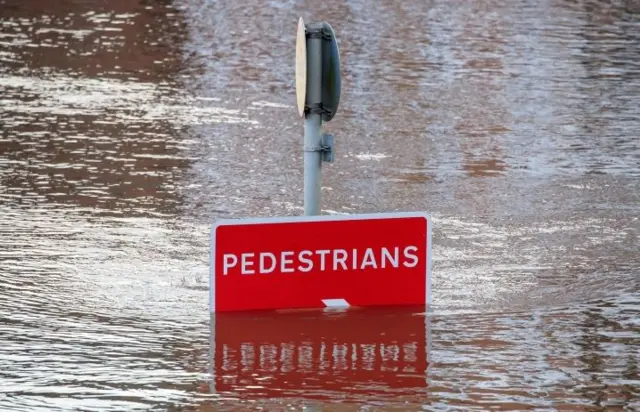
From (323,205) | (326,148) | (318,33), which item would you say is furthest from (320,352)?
(323,205)

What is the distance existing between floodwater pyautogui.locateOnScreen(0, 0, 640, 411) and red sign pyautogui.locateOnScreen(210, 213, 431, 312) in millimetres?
117

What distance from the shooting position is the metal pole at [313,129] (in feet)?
24.7

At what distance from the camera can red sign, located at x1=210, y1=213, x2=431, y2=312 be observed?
770cm

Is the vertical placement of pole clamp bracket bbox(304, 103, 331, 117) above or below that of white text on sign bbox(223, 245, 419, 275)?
above

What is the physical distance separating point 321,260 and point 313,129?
67 centimetres

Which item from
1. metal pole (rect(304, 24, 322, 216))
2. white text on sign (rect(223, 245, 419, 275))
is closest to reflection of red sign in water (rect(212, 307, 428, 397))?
white text on sign (rect(223, 245, 419, 275))

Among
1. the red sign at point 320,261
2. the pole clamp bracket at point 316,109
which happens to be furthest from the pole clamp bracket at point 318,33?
the red sign at point 320,261

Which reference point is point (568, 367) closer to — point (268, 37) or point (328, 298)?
point (328, 298)

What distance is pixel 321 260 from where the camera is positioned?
782 centimetres

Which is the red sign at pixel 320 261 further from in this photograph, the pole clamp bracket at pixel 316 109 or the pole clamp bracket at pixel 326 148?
the pole clamp bracket at pixel 316 109

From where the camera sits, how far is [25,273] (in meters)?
8.67

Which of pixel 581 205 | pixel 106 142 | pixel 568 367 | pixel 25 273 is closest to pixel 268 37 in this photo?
pixel 106 142

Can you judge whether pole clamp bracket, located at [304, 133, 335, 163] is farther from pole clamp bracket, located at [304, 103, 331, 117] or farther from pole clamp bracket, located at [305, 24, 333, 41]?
pole clamp bracket, located at [305, 24, 333, 41]

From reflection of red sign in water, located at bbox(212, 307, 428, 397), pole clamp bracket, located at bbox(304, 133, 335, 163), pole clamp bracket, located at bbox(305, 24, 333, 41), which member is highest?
pole clamp bracket, located at bbox(305, 24, 333, 41)
